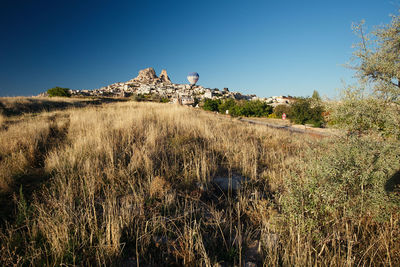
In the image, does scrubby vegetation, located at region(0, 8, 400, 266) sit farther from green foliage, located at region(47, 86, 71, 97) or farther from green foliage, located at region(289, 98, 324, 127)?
green foliage, located at region(47, 86, 71, 97)

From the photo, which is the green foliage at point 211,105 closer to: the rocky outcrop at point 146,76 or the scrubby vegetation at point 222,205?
the scrubby vegetation at point 222,205

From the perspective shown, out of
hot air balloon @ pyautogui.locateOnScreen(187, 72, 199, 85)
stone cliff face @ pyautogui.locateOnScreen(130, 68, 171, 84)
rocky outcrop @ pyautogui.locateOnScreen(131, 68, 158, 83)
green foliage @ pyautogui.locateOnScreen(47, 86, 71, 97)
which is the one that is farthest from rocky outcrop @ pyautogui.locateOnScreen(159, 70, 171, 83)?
green foliage @ pyautogui.locateOnScreen(47, 86, 71, 97)

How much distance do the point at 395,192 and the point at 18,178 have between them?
566 cm

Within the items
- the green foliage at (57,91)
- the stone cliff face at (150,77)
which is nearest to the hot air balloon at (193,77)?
the green foliage at (57,91)

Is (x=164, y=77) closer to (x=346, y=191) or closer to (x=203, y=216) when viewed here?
(x=203, y=216)

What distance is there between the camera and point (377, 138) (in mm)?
2801

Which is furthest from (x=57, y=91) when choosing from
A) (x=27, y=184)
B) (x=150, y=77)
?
(x=150, y=77)

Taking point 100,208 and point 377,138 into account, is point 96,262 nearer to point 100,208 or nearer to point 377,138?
point 100,208

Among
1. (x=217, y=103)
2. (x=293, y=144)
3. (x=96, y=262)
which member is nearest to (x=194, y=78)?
(x=217, y=103)

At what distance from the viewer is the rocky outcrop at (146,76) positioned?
144 m

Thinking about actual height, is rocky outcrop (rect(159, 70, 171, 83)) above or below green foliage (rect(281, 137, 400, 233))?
above

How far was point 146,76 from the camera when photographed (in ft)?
488

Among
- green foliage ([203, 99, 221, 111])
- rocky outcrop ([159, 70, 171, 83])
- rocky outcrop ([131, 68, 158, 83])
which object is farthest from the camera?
rocky outcrop ([159, 70, 171, 83])

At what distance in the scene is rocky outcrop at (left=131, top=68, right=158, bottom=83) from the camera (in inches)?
5679
